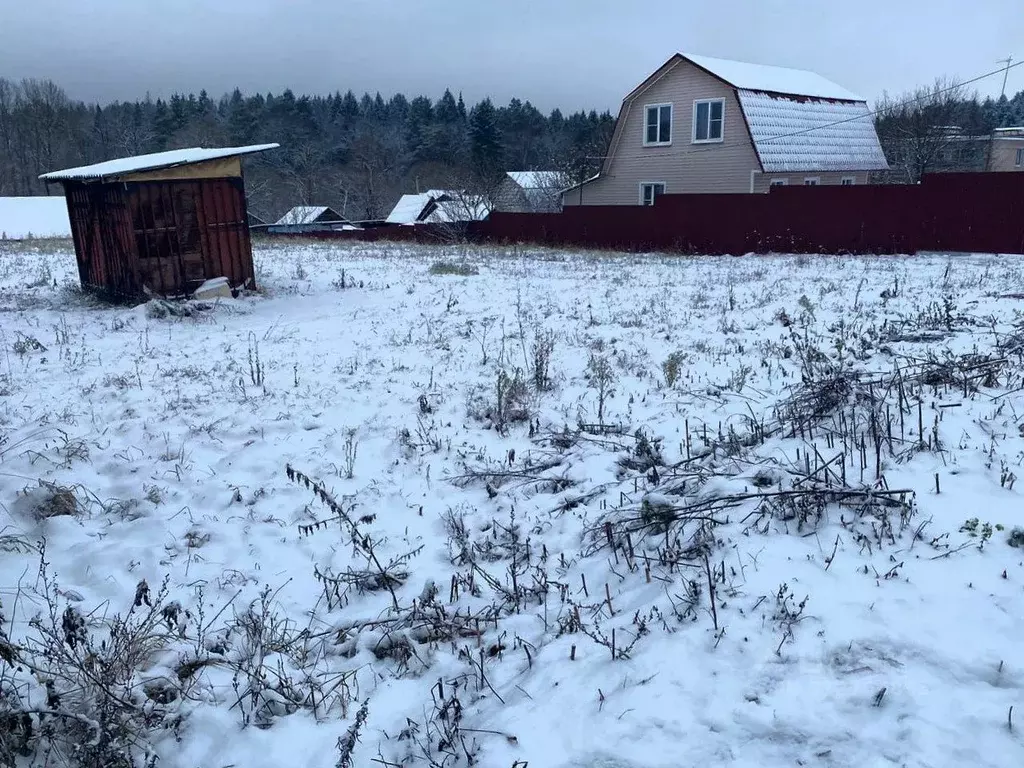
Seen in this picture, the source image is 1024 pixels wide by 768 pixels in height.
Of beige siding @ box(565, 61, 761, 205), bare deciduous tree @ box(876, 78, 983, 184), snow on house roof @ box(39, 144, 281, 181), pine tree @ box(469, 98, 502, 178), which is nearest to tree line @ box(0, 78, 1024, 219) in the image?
pine tree @ box(469, 98, 502, 178)

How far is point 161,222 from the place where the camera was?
1139cm

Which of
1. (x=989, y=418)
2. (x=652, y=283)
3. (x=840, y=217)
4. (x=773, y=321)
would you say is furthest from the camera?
(x=840, y=217)

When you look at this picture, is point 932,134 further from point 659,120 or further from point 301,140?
point 301,140

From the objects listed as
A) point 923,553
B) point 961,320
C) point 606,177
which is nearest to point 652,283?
point 961,320

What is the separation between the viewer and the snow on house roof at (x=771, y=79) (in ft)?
80.7

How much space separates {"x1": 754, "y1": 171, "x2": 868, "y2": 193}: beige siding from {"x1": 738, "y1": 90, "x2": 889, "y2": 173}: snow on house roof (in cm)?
32

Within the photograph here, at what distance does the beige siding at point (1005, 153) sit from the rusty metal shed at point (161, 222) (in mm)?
45189

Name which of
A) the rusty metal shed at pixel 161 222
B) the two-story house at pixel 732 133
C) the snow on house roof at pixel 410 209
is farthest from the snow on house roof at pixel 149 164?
the snow on house roof at pixel 410 209

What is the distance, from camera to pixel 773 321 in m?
8.70

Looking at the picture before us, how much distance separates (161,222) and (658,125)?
19671mm

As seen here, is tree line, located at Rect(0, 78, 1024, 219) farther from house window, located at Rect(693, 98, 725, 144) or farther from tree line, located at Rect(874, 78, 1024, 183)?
house window, located at Rect(693, 98, 725, 144)

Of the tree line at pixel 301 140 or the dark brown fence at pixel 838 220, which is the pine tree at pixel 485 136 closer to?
the tree line at pixel 301 140

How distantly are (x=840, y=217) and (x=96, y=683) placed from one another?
59.9 ft

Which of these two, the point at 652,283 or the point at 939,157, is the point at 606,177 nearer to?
the point at 652,283
